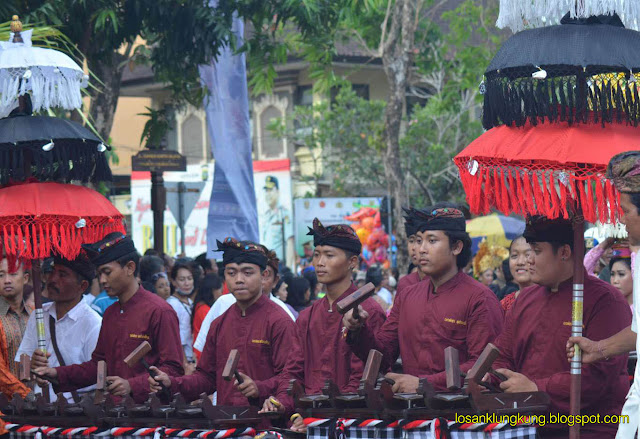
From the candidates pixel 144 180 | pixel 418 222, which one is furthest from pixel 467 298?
pixel 144 180

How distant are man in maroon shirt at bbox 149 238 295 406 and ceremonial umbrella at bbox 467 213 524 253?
39.1ft

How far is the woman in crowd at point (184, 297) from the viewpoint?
33.3 feet

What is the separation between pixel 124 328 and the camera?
705 cm

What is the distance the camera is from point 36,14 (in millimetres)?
9656

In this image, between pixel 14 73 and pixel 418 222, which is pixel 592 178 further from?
pixel 14 73

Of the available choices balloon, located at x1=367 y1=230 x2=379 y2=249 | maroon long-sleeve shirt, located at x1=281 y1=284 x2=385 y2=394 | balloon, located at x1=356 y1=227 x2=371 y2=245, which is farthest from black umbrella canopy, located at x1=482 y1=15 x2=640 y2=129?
balloon, located at x1=367 y1=230 x2=379 y2=249

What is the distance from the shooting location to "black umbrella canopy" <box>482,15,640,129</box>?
511 cm

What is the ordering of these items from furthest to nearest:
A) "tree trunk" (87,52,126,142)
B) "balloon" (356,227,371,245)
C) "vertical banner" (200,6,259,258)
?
"balloon" (356,227,371,245), "vertical banner" (200,6,259,258), "tree trunk" (87,52,126,142)

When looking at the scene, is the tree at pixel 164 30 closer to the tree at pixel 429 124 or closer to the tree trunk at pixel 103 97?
the tree trunk at pixel 103 97

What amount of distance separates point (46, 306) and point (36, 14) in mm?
3305

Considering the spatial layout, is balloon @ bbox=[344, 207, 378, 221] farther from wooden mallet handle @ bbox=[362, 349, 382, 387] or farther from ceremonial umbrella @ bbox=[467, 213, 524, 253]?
wooden mallet handle @ bbox=[362, 349, 382, 387]

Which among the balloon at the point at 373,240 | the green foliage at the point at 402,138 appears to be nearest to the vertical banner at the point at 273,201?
the balloon at the point at 373,240

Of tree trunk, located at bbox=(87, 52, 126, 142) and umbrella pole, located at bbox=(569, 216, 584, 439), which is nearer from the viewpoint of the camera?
umbrella pole, located at bbox=(569, 216, 584, 439)

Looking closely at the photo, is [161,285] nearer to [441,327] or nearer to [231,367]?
[231,367]
